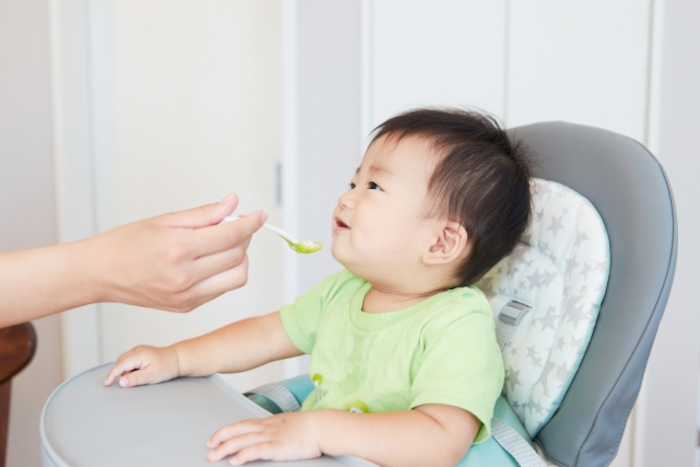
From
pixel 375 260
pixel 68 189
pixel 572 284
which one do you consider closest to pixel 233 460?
pixel 375 260

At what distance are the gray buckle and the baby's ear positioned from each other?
11 centimetres

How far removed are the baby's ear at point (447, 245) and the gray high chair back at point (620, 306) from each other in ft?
0.65

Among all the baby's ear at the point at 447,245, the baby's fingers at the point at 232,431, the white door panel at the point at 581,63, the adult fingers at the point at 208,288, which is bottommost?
the baby's fingers at the point at 232,431

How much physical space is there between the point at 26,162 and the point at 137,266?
1513 millimetres

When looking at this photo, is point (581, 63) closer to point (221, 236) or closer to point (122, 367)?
point (221, 236)

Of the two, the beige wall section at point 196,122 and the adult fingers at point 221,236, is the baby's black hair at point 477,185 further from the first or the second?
the beige wall section at point 196,122

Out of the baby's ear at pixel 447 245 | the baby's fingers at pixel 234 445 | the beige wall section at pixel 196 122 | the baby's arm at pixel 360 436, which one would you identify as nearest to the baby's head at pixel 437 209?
the baby's ear at pixel 447 245

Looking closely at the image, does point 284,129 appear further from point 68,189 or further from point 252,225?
point 252,225

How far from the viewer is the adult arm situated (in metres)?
0.81

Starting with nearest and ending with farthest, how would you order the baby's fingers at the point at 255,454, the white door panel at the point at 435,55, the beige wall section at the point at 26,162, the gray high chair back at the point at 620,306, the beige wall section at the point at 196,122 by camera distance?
1. the baby's fingers at the point at 255,454
2. the gray high chair back at the point at 620,306
3. the white door panel at the point at 435,55
4. the beige wall section at the point at 26,162
5. the beige wall section at the point at 196,122

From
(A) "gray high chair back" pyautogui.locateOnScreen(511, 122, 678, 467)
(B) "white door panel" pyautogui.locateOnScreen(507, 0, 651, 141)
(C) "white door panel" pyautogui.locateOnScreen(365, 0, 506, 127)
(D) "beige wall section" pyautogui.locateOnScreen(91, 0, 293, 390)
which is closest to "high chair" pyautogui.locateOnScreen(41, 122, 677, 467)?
(A) "gray high chair back" pyautogui.locateOnScreen(511, 122, 678, 467)

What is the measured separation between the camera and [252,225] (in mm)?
842

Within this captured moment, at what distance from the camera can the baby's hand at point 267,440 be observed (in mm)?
652

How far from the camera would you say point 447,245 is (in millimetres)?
980
